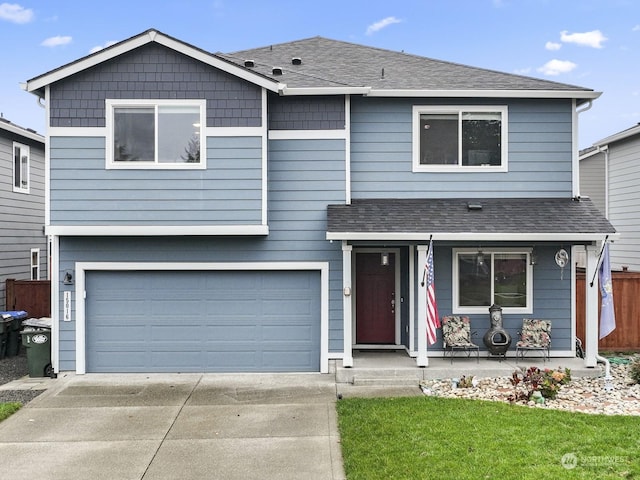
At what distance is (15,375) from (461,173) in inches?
365

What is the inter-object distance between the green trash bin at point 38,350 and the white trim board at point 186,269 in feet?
0.77

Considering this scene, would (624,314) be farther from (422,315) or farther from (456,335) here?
(422,315)

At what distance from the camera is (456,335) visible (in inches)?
383

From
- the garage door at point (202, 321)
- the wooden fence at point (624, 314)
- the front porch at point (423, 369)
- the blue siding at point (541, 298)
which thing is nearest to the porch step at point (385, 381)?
the front porch at point (423, 369)

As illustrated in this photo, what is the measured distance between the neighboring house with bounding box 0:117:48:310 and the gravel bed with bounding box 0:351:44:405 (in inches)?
106

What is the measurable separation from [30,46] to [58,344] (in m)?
17.1

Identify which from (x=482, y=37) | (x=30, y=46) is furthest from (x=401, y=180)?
(x=30, y=46)

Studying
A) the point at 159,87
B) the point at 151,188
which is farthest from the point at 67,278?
the point at 159,87

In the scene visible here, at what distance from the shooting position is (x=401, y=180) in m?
10.2

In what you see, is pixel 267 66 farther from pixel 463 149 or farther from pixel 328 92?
pixel 463 149

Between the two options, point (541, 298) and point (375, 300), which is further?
point (375, 300)

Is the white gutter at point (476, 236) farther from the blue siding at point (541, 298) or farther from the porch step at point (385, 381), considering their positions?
the porch step at point (385, 381)

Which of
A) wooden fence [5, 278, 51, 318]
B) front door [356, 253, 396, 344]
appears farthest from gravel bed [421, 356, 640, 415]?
wooden fence [5, 278, 51, 318]

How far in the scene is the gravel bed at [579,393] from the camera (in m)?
7.44
